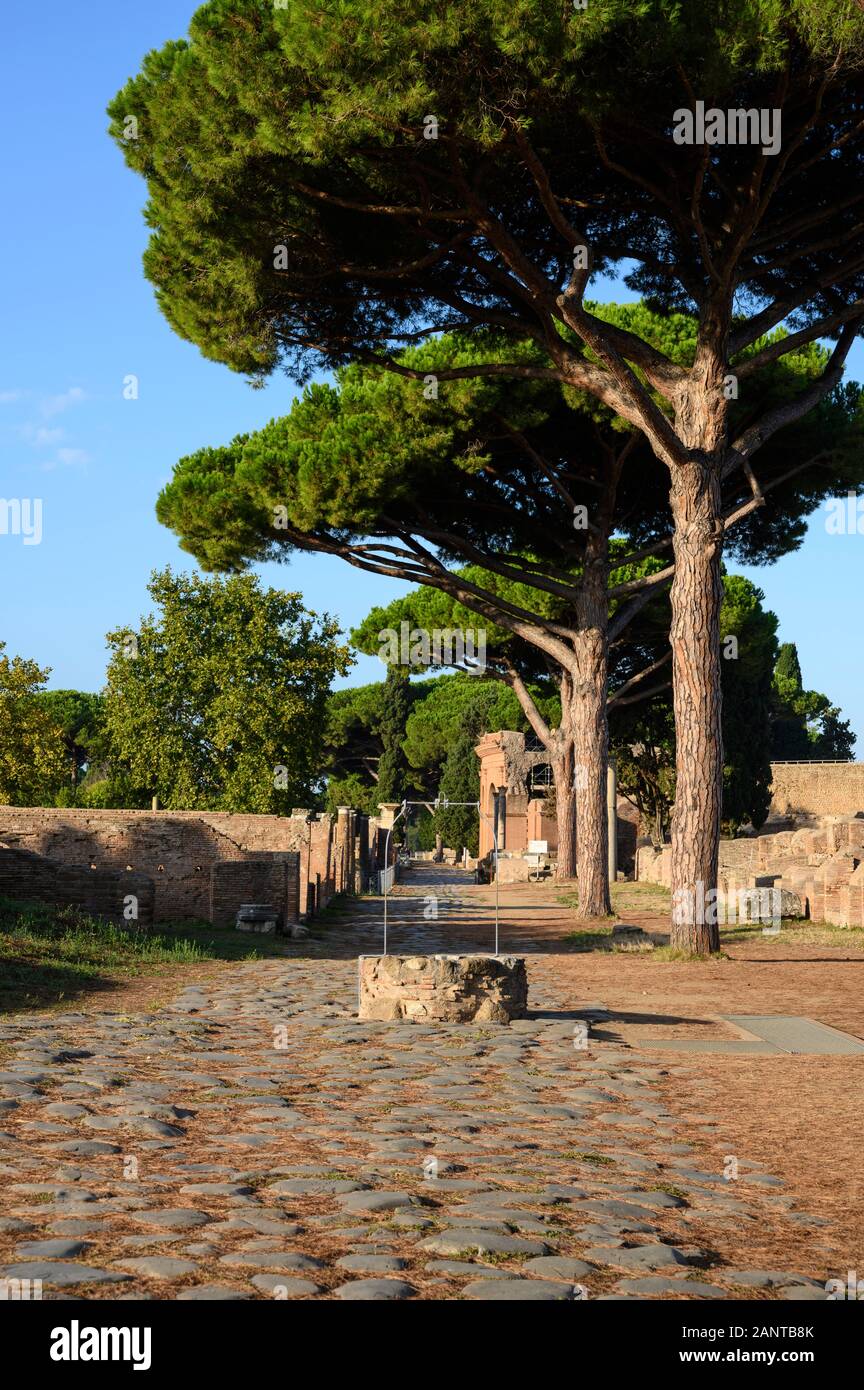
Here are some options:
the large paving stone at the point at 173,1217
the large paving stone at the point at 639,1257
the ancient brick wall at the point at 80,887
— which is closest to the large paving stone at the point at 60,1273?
the large paving stone at the point at 173,1217

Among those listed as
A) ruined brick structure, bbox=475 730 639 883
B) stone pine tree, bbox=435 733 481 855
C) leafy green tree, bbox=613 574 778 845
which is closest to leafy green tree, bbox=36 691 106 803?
stone pine tree, bbox=435 733 481 855

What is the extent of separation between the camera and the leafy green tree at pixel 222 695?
1569 inches

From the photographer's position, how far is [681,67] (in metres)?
12.8

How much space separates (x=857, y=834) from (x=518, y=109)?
1415cm

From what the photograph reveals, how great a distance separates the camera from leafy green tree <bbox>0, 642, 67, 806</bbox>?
39125mm

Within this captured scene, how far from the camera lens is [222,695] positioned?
40219 mm

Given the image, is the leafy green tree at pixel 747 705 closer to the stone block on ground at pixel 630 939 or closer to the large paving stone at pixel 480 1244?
the stone block on ground at pixel 630 939

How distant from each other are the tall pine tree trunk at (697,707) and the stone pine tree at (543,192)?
0.08 feet

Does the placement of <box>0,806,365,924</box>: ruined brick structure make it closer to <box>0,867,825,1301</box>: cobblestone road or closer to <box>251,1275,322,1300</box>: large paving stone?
<box>0,867,825,1301</box>: cobblestone road

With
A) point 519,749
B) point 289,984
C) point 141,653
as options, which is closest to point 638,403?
point 289,984

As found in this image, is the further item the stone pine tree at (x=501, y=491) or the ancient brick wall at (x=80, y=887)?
the stone pine tree at (x=501, y=491)

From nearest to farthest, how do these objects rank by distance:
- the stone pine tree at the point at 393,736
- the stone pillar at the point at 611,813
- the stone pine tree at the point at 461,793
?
1. the stone pillar at the point at 611,813
2. the stone pine tree at the point at 461,793
3. the stone pine tree at the point at 393,736

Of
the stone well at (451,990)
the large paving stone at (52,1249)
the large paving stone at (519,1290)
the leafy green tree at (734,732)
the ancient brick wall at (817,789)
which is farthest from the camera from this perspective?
the ancient brick wall at (817,789)

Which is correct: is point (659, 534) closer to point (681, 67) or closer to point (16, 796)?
point (681, 67)
